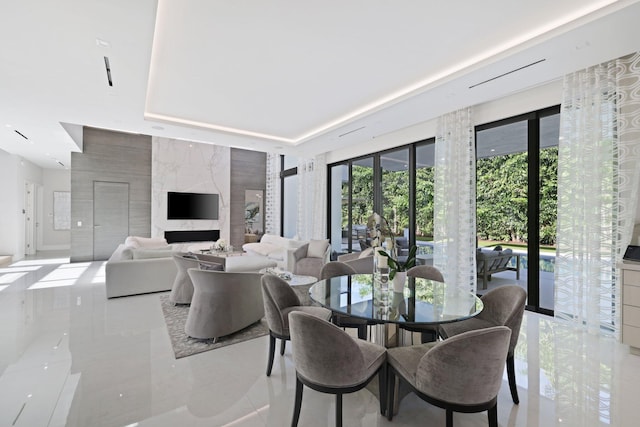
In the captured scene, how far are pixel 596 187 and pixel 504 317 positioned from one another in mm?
2207

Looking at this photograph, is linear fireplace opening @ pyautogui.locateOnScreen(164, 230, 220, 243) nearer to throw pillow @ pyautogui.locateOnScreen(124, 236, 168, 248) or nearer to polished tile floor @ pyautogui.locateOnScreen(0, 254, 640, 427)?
throw pillow @ pyautogui.locateOnScreen(124, 236, 168, 248)

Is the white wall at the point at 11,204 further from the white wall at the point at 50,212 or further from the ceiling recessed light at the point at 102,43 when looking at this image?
the ceiling recessed light at the point at 102,43

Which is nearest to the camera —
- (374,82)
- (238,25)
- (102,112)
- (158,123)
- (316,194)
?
(238,25)

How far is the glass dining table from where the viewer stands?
187cm

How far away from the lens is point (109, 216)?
7.76 m

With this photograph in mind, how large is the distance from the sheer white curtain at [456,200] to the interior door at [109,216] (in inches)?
315

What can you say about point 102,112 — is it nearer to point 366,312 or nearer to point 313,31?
point 313,31

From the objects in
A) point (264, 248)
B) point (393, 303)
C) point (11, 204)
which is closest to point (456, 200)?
point (393, 303)

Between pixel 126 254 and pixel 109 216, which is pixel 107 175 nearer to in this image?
pixel 109 216

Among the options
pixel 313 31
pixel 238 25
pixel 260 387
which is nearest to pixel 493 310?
pixel 260 387

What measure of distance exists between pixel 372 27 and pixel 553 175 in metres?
3.15

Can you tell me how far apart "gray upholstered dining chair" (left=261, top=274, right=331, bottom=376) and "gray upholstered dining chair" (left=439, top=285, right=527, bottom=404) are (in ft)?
3.68

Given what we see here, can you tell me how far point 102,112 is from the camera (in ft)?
14.5

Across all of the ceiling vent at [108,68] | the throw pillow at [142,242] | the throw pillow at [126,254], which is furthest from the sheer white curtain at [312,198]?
the ceiling vent at [108,68]
